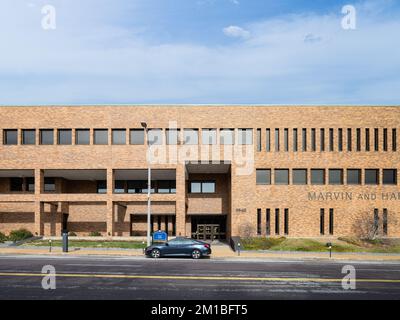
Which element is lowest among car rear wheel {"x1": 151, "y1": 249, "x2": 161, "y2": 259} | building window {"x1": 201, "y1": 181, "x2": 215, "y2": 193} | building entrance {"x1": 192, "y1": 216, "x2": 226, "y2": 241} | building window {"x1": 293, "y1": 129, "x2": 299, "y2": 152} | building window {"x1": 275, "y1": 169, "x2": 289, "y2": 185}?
building entrance {"x1": 192, "y1": 216, "x2": 226, "y2": 241}

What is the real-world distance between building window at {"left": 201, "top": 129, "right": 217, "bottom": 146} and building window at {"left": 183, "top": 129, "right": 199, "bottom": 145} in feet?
2.07

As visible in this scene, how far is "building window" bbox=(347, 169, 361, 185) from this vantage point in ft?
142

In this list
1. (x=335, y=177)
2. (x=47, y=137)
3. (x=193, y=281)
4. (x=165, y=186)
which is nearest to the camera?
(x=193, y=281)

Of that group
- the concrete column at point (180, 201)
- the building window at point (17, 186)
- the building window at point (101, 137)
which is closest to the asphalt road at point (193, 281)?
the concrete column at point (180, 201)

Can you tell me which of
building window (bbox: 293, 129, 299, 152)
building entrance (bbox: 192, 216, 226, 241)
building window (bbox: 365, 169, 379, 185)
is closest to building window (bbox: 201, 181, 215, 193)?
building entrance (bbox: 192, 216, 226, 241)

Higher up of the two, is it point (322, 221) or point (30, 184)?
point (30, 184)

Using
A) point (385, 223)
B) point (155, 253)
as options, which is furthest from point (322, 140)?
point (155, 253)

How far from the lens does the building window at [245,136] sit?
Answer: 1688 inches

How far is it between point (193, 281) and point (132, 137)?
26967 mm

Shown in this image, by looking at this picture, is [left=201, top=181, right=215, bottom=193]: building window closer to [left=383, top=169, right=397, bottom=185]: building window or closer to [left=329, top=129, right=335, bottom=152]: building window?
[left=329, top=129, right=335, bottom=152]: building window

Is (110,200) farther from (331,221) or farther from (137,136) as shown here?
(331,221)

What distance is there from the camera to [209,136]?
4275 centimetres
